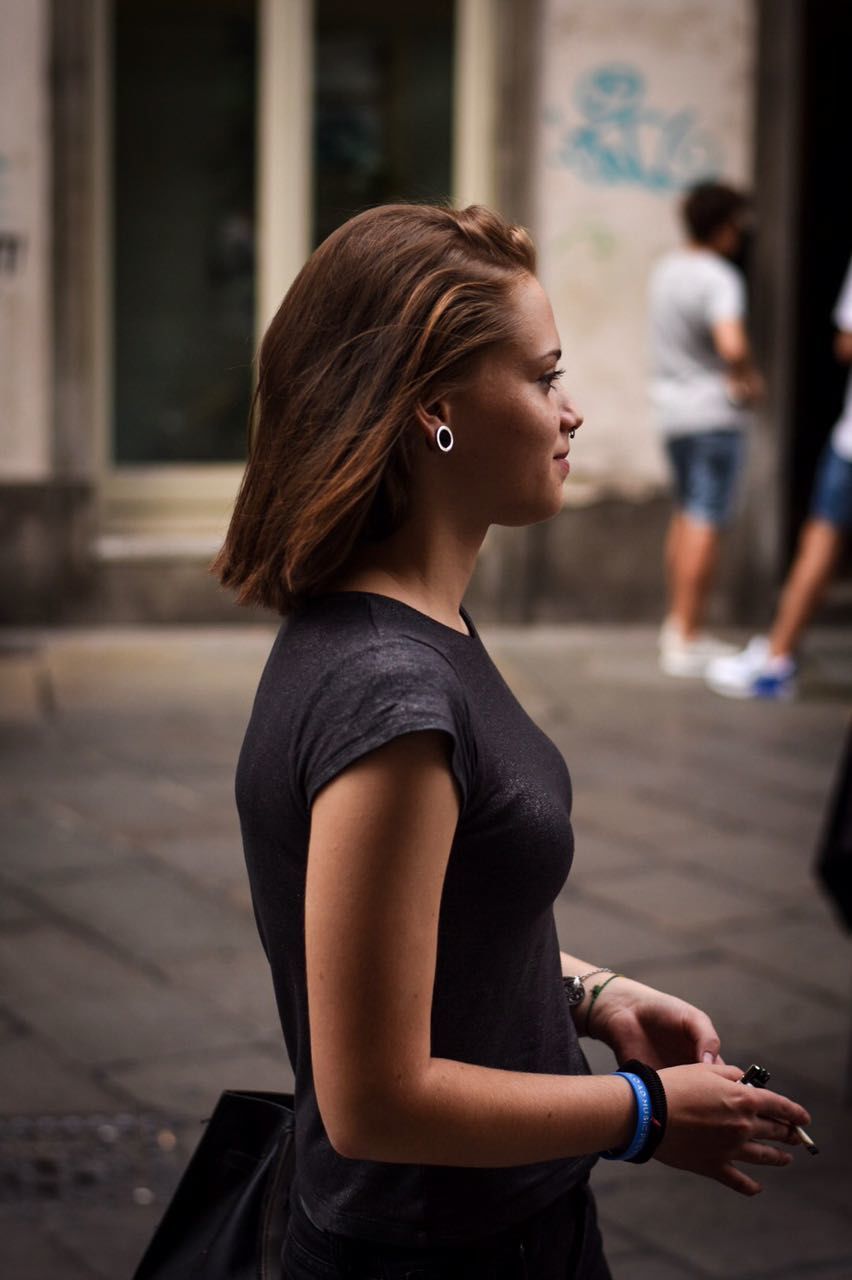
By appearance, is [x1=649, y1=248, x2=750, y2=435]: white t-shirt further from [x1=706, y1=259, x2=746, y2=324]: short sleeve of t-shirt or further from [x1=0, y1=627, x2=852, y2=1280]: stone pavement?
[x1=0, y1=627, x2=852, y2=1280]: stone pavement

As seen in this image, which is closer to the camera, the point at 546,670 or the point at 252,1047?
the point at 252,1047

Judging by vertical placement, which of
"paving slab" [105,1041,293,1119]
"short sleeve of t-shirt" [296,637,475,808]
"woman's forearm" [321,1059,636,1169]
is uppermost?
"short sleeve of t-shirt" [296,637,475,808]

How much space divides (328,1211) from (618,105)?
28.6ft

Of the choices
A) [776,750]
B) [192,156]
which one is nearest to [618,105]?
[192,156]

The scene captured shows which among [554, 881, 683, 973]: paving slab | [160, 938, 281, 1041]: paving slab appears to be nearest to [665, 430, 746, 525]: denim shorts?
[554, 881, 683, 973]: paving slab

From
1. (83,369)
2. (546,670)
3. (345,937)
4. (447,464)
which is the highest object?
(447,464)

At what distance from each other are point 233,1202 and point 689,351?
7.33 m

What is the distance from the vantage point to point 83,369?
31.1 ft

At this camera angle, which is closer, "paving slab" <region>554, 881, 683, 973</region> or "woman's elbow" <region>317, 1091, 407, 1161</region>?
"woman's elbow" <region>317, 1091, 407, 1161</region>

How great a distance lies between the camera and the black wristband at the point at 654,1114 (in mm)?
1747

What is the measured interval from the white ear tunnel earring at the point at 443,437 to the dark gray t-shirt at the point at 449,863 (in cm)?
14

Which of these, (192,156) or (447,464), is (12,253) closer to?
(192,156)

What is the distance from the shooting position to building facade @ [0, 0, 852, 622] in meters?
9.77

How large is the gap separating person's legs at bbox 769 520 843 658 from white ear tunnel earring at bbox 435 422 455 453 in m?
6.70
